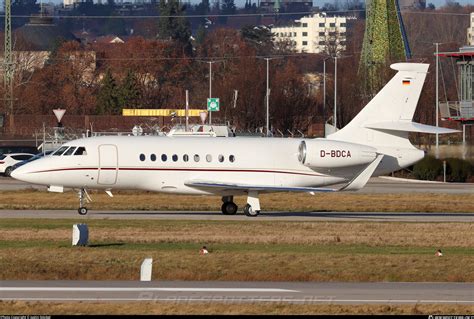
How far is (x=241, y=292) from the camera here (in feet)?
76.1

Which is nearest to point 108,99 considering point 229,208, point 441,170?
point 441,170

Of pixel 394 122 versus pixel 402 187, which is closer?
pixel 394 122

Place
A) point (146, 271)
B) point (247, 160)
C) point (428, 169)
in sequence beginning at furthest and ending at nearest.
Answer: point (428, 169) → point (247, 160) → point (146, 271)

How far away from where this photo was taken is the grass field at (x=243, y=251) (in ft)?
86.9

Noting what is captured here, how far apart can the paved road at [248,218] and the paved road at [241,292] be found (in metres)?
16.5

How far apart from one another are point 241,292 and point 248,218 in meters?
18.8

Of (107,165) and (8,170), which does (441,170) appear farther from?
(107,165)

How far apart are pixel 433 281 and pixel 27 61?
13014cm

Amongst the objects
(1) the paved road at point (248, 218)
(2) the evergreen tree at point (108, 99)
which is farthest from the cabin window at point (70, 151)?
(2) the evergreen tree at point (108, 99)

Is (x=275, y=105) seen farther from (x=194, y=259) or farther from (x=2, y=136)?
(x=194, y=259)

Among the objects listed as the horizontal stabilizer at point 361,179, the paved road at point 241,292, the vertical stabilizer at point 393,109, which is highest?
the vertical stabilizer at point 393,109

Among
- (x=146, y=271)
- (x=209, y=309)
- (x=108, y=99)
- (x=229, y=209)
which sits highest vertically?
(x=209, y=309)

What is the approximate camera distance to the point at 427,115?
314ft

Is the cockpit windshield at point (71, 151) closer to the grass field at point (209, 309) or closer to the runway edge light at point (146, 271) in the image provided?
the runway edge light at point (146, 271)
